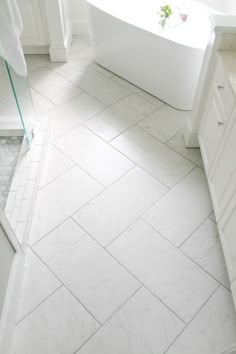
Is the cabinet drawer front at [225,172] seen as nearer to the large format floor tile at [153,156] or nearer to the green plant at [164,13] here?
the large format floor tile at [153,156]

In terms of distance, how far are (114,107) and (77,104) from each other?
301 mm

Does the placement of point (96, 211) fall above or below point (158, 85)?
below

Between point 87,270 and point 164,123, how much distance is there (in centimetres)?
127

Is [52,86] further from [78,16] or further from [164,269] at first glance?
[164,269]

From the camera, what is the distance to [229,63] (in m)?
1.50

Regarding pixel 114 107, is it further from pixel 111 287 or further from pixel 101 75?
pixel 111 287

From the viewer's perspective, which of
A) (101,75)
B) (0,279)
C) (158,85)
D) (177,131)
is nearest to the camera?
(0,279)

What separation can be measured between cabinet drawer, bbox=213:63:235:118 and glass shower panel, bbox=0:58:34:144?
1.08m

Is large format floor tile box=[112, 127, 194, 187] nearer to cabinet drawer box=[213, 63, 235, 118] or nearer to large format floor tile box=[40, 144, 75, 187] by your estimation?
large format floor tile box=[40, 144, 75, 187]

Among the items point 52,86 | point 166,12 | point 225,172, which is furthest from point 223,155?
point 52,86

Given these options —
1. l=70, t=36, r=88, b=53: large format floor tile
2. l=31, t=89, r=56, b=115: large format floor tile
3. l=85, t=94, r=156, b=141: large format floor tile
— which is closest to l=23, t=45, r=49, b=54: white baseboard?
l=70, t=36, r=88, b=53: large format floor tile

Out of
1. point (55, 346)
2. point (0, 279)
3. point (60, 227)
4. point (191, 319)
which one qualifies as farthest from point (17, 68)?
point (191, 319)

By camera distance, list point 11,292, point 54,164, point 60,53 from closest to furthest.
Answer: point 11,292 → point 54,164 → point 60,53

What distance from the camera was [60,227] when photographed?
1.64 m
